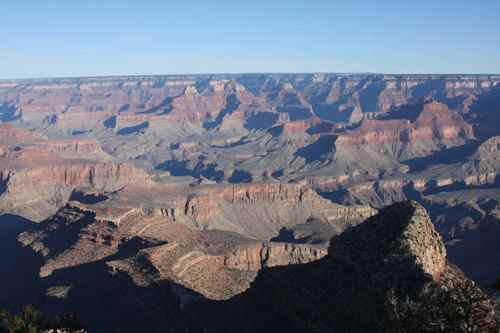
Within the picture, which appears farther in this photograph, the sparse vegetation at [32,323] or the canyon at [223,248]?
→ the canyon at [223,248]

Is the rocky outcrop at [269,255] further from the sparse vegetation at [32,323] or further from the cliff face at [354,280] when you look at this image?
the sparse vegetation at [32,323]

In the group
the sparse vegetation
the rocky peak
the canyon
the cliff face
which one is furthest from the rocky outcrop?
the sparse vegetation

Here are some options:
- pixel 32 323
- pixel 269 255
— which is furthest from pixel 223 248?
pixel 32 323

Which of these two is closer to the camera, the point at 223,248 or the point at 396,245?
the point at 396,245

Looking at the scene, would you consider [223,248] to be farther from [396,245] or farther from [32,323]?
[32,323]

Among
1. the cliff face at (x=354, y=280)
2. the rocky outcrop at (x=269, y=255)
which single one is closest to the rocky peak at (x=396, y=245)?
the cliff face at (x=354, y=280)

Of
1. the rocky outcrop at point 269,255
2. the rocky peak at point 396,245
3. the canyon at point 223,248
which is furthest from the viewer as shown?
the rocky outcrop at point 269,255

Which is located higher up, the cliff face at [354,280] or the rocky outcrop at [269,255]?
the cliff face at [354,280]

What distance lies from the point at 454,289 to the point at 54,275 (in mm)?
67115

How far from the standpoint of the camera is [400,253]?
156 ft

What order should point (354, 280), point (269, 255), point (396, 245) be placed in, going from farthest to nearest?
point (269, 255)
point (354, 280)
point (396, 245)

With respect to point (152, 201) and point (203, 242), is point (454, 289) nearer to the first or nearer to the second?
point (203, 242)

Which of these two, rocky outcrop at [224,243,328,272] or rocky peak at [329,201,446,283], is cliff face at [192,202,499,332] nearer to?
rocky peak at [329,201,446,283]

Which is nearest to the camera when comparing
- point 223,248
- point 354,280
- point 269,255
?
point 354,280
